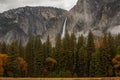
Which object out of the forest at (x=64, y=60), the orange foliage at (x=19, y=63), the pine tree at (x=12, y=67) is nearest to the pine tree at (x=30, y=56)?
the forest at (x=64, y=60)

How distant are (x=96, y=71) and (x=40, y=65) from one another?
2415cm

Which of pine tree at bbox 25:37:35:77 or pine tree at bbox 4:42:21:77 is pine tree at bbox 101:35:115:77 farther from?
pine tree at bbox 4:42:21:77

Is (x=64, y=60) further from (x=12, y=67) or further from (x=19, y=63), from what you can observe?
(x=12, y=67)

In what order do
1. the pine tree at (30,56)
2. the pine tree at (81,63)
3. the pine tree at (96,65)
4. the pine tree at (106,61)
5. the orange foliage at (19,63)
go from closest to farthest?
the orange foliage at (19,63), the pine tree at (96,65), the pine tree at (106,61), the pine tree at (81,63), the pine tree at (30,56)

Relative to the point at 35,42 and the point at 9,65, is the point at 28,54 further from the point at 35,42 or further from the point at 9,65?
the point at 9,65

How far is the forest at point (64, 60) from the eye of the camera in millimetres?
114500

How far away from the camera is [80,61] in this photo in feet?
420

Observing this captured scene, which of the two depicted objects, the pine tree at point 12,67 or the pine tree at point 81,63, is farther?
the pine tree at point 81,63

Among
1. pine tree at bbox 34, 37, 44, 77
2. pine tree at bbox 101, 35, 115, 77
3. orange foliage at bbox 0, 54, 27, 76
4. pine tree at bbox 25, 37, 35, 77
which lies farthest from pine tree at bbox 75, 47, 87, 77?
orange foliage at bbox 0, 54, 27, 76

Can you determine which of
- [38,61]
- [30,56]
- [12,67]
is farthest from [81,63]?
[12,67]

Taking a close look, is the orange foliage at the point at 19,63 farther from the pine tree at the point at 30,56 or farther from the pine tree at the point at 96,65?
the pine tree at the point at 96,65

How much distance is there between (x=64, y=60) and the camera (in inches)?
5103

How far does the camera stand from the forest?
114500 millimetres

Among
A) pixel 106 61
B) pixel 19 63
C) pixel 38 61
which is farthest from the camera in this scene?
pixel 38 61
